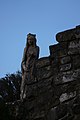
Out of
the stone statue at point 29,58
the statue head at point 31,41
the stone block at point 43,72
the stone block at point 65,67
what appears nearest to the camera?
the stone block at point 65,67

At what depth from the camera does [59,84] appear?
5254mm

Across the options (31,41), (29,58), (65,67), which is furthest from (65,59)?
(31,41)

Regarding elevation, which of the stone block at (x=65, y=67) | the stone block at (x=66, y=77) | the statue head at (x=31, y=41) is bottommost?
the stone block at (x=66, y=77)

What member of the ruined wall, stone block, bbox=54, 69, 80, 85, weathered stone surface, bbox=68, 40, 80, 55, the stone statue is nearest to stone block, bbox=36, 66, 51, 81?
the ruined wall

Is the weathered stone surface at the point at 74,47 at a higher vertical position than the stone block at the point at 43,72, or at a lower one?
higher

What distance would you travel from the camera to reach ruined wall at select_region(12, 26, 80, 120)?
503 cm

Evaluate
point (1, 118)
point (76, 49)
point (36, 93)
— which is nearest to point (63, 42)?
point (76, 49)

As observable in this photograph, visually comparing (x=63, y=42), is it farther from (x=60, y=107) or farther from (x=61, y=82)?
(x=60, y=107)

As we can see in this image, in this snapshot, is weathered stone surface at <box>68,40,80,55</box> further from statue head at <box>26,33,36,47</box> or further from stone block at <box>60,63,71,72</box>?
statue head at <box>26,33,36,47</box>

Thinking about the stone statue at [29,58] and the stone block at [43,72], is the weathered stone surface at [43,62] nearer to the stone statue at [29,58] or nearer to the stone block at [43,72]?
the stone block at [43,72]

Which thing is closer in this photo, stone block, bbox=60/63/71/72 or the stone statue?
stone block, bbox=60/63/71/72

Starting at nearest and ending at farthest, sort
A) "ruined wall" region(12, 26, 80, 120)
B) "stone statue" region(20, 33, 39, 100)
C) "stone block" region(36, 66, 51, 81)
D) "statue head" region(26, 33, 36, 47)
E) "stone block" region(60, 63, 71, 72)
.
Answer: "ruined wall" region(12, 26, 80, 120) < "stone block" region(60, 63, 71, 72) < "stone block" region(36, 66, 51, 81) < "stone statue" region(20, 33, 39, 100) < "statue head" region(26, 33, 36, 47)

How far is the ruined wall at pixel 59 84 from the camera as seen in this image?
16.5 feet

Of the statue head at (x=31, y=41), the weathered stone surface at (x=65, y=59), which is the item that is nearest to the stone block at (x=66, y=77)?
the weathered stone surface at (x=65, y=59)
